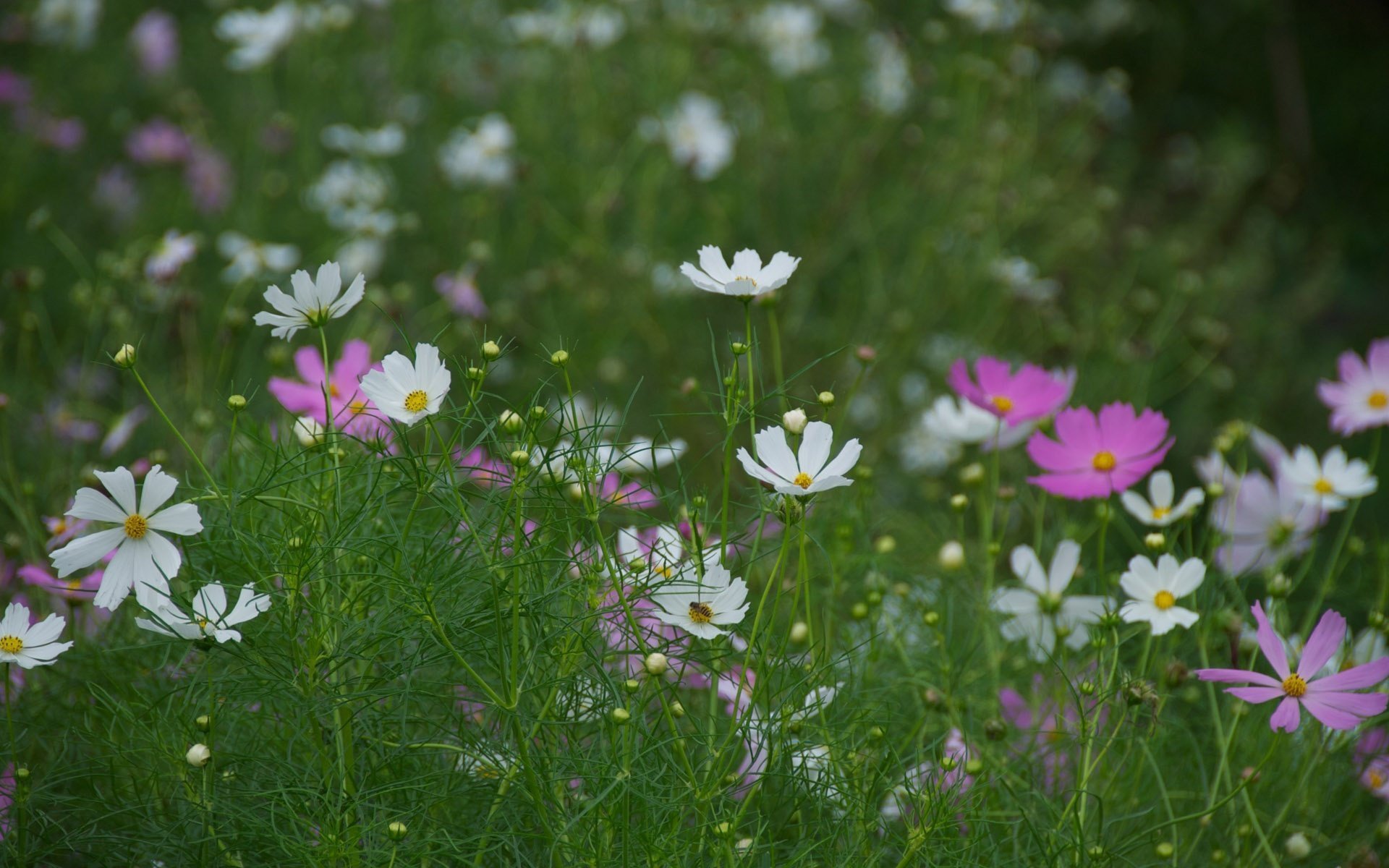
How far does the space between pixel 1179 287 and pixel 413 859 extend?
1526 mm

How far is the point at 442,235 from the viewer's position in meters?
2.26

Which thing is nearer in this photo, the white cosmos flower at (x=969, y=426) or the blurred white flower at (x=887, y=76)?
the white cosmos flower at (x=969, y=426)

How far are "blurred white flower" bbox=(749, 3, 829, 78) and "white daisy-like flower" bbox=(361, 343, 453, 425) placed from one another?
1943 millimetres

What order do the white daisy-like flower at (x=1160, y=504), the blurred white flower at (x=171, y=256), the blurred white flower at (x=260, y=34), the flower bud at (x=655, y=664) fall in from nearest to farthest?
the flower bud at (x=655, y=664)
the white daisy-like flower at (x=1160, y=504)
the blurred white flower at (x=171, y=256)
the blurred white flower at (x=260, y=34)

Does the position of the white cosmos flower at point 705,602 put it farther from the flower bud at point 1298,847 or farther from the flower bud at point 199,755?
the flower bud at point 1298,847

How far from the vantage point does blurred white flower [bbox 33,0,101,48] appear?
7.70ft

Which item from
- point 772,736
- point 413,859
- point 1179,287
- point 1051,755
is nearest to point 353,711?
point 413,859

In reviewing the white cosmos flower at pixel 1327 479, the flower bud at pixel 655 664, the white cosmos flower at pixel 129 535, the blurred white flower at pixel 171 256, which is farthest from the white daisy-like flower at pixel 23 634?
the white cosmos flower at pixel 1327 479

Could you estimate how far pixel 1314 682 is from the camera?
Answer: 2.74 feet

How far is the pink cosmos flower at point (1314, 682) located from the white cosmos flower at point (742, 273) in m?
0.37

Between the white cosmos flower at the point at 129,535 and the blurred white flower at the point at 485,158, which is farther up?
the blurred white flower at the point at 485,158

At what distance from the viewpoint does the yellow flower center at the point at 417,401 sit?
29.3 inches

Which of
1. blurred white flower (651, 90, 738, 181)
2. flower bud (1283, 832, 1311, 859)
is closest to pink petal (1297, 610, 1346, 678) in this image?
flower bud (1283, 832, 1311, 859)

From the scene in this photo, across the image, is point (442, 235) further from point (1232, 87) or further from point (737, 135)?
point (1232, 87)
